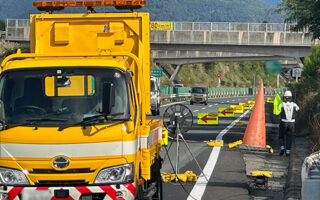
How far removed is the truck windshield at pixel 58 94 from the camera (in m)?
8.11

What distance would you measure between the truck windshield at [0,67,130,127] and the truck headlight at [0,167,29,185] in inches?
22.8

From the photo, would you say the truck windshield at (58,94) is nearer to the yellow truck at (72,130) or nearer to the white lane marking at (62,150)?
the yellow truck at (72,130)

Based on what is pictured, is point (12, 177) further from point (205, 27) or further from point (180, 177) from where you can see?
point (205, 27)

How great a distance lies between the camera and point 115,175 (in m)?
7.95

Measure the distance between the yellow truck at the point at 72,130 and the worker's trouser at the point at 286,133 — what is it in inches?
387

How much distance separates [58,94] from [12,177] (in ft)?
3.72

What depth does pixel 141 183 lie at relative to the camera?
8383 mm

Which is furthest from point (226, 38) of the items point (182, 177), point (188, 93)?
point (182, 177)

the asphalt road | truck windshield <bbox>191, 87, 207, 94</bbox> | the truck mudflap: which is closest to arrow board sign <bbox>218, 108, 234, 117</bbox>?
the asphalt road

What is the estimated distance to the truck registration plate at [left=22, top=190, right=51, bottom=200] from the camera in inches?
307

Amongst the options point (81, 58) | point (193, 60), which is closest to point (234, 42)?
point (193, 60)

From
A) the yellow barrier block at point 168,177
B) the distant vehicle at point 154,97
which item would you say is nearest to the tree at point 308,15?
the distant vehicle at point 154,97

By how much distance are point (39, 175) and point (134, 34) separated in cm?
374

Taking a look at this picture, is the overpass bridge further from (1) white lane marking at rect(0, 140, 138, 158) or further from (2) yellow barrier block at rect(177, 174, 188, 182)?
(1) white lane marking at rect(0, 140, 138, 158)
